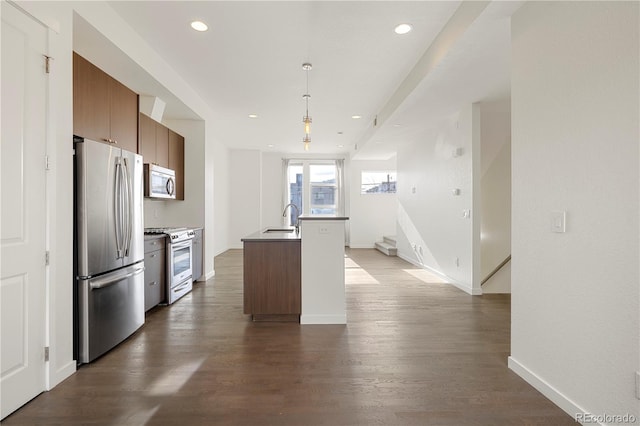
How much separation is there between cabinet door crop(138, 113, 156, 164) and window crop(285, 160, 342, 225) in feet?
18.5

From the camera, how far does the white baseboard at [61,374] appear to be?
2069mm

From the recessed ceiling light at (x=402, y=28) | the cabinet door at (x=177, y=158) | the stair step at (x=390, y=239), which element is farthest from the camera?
the stair step at (x=390, y=239)

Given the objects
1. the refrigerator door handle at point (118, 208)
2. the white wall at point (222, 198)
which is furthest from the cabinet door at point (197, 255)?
the white wall at point (222, 198)

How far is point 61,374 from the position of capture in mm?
2152

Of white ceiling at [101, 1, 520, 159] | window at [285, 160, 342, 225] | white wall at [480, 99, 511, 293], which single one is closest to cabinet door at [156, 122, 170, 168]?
white ceiling at [101, 1, 520, 159]

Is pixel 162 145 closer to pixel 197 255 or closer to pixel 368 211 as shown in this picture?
pixel 197 255

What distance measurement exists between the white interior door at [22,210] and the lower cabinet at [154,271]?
1407 millimetres

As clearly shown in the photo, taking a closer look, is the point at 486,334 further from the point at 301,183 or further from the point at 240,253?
the point at 301,183

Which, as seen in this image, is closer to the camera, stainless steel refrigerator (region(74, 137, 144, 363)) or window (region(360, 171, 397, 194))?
stainless steel refrigerator (region(74, 137, 144, 363))

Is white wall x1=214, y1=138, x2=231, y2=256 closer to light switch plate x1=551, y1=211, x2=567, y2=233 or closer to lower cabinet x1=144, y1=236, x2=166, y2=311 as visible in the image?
lower cabinet x1=144, y1=236, x2=166, y2=311

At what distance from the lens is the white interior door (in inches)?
70.1

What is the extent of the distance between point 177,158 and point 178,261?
1.69 meters

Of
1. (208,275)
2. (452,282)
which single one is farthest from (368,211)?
(208,275)

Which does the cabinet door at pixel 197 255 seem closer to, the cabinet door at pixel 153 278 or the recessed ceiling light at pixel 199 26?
the cabinet door at pixel 153 278
